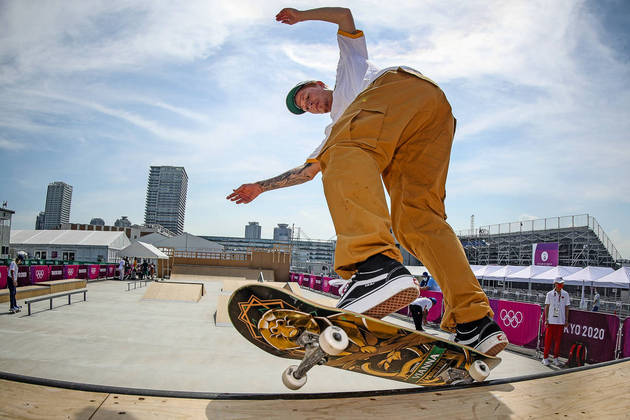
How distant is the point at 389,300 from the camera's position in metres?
1.27

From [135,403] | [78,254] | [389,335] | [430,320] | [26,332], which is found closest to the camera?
[135,403]

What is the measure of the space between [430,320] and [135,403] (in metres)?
10.7

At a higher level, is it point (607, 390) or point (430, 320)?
Answer: point (607, 390)

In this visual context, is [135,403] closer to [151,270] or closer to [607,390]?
[607,390]

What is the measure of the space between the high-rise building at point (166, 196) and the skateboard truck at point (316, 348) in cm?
18651

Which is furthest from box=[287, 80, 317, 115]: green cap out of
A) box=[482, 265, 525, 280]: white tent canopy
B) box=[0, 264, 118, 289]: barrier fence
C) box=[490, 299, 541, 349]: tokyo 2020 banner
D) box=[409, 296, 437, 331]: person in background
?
box=[482, 265, 525, 280]: white tent canopy

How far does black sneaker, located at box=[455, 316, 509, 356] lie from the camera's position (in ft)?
5.07

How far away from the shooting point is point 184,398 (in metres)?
1.08

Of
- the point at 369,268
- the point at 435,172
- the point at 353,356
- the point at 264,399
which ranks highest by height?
the point at 435,172

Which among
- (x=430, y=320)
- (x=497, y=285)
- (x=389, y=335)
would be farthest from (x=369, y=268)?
(x=497, y=285)

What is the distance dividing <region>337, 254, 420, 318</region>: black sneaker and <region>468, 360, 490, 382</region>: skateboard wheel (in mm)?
352

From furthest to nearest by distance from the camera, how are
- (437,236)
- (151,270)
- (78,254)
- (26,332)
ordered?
(78,254) < (151,270) < (26,332) < (437,236)

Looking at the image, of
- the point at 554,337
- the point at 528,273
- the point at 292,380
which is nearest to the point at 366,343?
the point at 292,380

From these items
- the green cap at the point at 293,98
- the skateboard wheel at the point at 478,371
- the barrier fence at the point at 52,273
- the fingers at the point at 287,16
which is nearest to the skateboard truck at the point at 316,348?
the skateboard wheel at the point at 478,371
